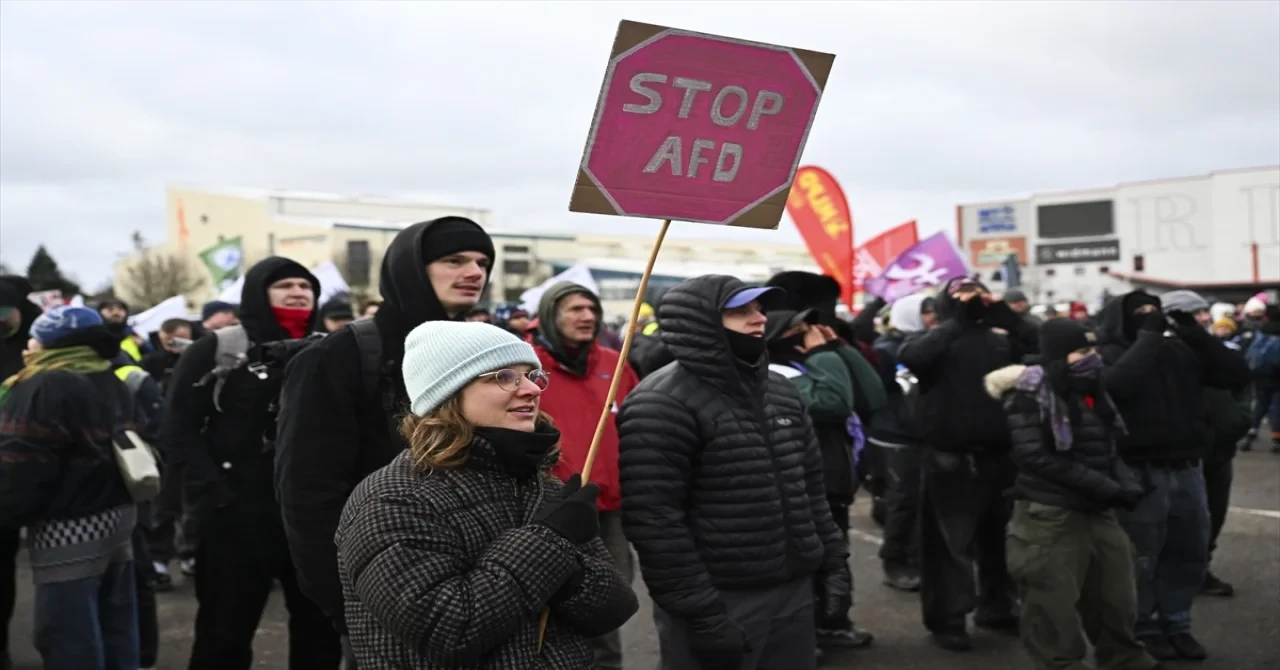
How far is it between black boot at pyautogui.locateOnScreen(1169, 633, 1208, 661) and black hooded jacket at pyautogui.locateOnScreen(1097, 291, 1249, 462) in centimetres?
96

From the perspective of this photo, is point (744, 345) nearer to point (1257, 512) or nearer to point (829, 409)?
point (829, 409)

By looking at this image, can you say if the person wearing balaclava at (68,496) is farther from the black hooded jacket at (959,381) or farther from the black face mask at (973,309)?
the black face mask at (973,309)

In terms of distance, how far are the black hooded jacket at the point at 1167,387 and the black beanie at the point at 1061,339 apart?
74 centimetres

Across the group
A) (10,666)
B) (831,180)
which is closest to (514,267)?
(831,180)

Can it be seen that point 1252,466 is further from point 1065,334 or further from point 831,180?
point 1065,334

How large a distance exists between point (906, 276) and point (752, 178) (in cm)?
976

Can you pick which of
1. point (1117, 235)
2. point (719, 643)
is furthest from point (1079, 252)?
point (719, 643)

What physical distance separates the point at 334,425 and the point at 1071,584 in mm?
3634

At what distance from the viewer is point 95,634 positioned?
17.0 feet

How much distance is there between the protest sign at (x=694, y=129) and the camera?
3.57 m

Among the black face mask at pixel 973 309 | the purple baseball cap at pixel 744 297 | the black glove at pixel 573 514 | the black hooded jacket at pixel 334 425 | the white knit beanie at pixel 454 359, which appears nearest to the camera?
the black glove at pixel 573 514

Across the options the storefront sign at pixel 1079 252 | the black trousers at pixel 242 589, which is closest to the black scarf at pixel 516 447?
the black trousers at pixel 242 589

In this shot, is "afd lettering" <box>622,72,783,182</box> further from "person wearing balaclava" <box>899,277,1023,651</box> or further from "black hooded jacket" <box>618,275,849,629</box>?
"person wearing balaclava" <box>899,277,1023,651</box>

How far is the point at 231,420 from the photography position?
481 cm
